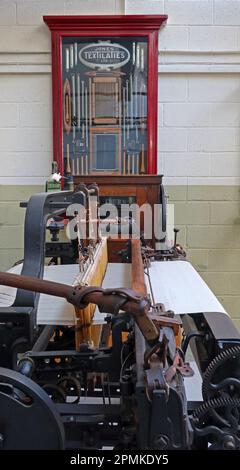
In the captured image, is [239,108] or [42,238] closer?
[42,238]

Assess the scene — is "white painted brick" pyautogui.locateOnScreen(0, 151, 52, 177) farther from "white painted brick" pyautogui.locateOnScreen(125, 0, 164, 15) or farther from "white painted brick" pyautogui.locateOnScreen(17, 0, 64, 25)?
"white painted brick" pyautogui.locateOnScreen(125, 0, 164, 15)

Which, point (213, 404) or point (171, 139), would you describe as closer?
point (213, 404)

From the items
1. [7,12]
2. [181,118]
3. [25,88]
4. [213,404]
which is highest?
[7,12]

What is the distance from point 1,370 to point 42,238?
305 mm

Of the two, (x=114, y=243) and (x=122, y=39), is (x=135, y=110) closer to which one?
(x=122, y=39)

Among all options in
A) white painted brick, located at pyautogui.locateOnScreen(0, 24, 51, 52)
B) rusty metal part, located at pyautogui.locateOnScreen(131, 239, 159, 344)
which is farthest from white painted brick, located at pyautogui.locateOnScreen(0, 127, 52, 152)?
rusty metal part, located at pyautogui.locateOnScreen(131, 239, 159, 344)

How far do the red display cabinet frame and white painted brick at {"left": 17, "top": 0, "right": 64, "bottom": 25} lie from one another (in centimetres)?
10

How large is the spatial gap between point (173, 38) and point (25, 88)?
1.13 meters

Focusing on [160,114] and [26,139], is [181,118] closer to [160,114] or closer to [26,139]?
[160,114]

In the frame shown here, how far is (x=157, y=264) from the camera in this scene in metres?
2.07

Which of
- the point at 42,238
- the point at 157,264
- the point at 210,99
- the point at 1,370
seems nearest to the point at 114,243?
the point at 157,264

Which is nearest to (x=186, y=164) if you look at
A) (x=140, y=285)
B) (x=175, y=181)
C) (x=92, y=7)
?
(x=175, y=181)

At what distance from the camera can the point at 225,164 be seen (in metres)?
3.27

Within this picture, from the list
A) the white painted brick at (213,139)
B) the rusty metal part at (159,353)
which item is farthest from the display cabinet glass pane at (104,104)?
the rusty metal part at (159,353)
